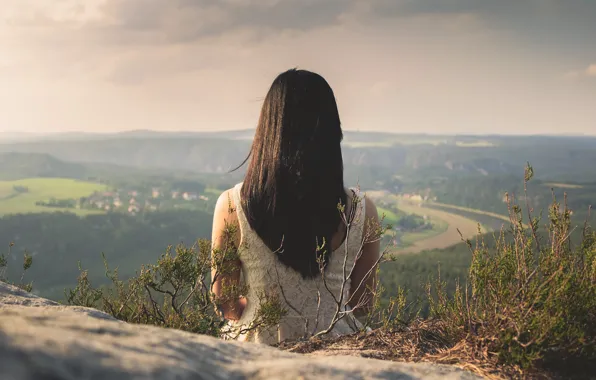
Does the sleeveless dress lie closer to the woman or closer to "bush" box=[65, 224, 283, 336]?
the woman

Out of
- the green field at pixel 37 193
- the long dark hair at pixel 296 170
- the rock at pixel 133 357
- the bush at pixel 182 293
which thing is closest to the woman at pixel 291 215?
the long dark hair at pixel 296 170

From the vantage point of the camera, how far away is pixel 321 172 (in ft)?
8.50

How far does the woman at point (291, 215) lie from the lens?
256cm

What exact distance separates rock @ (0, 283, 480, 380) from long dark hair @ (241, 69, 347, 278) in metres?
1.48

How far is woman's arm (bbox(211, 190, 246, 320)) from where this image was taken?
2375 millimetres

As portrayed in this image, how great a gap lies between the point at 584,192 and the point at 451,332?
8298 cm

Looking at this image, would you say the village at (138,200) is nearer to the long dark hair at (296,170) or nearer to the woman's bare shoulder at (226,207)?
the woman's bare shoulder at (226,207)

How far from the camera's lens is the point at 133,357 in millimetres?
802

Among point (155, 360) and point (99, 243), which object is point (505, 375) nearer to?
point (155, 360)

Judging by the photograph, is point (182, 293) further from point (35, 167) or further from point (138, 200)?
point (35, 167)

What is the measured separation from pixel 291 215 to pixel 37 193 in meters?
111

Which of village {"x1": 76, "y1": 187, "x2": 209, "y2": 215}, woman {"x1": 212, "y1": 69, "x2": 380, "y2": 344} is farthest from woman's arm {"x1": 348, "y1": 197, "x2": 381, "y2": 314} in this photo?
village {"x1": 76, "y1": 187, "x2": 209, "y2": 215}

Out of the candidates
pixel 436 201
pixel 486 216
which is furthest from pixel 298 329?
pixel 436 201

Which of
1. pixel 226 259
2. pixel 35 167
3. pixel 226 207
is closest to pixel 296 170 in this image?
pixel 226 207
